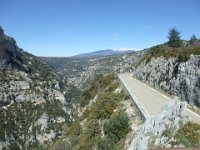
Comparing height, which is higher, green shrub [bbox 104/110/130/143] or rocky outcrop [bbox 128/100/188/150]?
rocky outcrop [bbox 128/100/188/150]

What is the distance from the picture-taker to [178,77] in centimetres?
3825

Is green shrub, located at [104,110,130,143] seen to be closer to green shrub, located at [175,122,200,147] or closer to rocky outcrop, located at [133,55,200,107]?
rocky outcrop, located at [133,55,200,107]

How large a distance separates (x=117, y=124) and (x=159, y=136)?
898 cm

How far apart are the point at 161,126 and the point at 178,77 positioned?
1892 centimetres

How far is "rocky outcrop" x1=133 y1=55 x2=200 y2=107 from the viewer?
32856 mm

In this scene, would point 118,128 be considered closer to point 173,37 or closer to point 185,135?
point 185,135

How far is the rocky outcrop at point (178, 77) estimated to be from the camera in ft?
108

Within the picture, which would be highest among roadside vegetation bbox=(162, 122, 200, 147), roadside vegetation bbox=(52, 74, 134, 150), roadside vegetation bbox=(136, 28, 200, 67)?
roadside vegetation bbox=(136, 28, 200, 67)

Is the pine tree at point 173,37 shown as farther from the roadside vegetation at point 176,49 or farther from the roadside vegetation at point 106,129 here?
the roadside vegetation at point 106,129

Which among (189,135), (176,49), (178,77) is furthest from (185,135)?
(176,49)

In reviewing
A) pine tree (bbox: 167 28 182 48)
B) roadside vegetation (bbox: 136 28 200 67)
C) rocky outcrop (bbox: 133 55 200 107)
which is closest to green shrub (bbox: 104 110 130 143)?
rocky outcrop (bbox: 133 55 200 107)

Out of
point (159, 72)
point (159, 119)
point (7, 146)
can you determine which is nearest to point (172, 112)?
point (159, 119)

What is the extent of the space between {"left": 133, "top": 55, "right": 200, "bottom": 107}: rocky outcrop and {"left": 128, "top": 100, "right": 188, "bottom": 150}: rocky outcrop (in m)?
10.5

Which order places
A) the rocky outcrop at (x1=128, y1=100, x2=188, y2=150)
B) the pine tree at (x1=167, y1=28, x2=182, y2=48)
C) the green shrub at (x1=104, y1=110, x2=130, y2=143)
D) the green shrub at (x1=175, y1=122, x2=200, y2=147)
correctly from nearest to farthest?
the green shrub at (x1=175, y1=122, x2=200, y2=147)
the rocky outcrop at (x1=128, y1=100, x2=188, y2=150)
the green shrub at (x1=104, y1=110, x2=130, y2=143)
the pine tree at (x1=167, y1=28, x2=182, y2=48)
